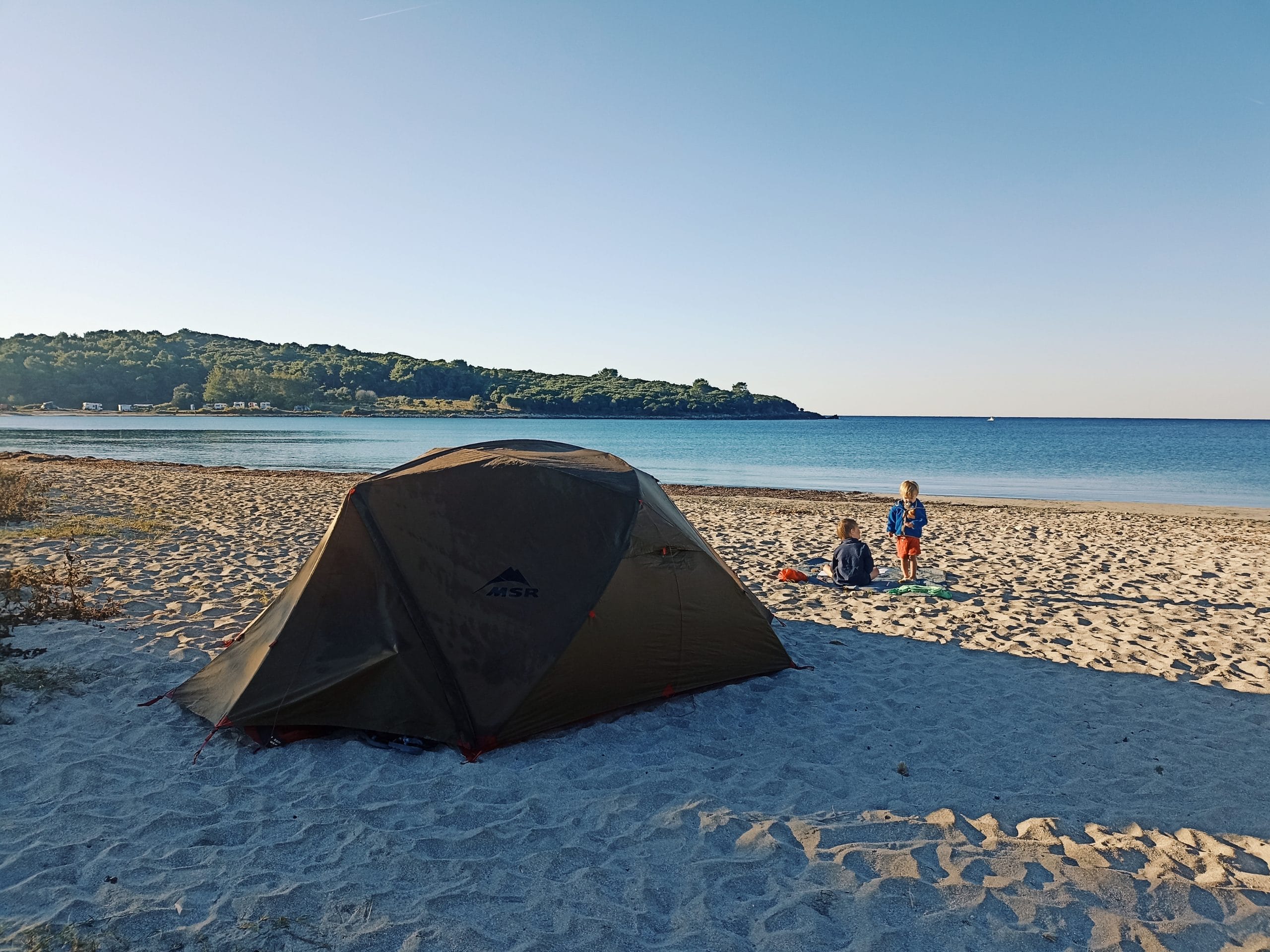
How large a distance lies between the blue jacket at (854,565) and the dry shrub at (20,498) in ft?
44.5

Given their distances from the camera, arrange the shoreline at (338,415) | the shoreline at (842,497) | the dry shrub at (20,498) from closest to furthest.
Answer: the dry shrub at (20,498) < the shoreline at (842,497) < the shoreline at (338,415)

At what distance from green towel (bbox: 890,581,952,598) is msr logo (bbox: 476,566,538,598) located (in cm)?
587

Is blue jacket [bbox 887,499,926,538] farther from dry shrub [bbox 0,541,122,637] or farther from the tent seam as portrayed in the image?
dry shrub [bbox 0,541,122,637]

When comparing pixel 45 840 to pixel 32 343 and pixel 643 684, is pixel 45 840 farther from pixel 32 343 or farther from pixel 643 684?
pixel 32 343

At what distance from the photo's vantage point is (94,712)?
550cm

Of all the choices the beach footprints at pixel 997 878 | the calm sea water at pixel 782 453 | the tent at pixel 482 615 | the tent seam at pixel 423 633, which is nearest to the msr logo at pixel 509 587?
the tent at pixel 482 615

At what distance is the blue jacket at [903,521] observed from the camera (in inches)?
407

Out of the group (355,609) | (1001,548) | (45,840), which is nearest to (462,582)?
(355,609)

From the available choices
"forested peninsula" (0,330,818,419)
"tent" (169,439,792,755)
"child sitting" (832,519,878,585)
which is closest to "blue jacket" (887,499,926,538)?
"child sitting" (832,519,878,585)

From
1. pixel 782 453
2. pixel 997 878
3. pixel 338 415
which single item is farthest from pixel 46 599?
pixel 338 415

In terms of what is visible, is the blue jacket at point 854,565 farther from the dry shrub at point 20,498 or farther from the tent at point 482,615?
the dry shrub at point 20,498

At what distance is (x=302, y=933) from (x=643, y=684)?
3007 millimetres

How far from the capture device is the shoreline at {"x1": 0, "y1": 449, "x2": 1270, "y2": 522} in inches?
896

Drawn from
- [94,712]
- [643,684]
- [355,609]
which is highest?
[355,609]
